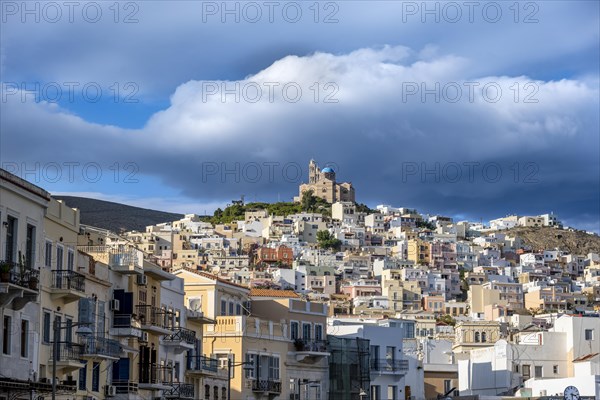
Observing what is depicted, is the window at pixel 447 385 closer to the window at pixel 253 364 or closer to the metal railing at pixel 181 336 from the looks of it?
the window at pixel 253 364

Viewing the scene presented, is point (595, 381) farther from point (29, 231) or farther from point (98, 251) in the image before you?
point (29, 231)

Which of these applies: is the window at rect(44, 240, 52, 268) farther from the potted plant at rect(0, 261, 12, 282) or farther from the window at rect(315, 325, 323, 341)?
the window at rect(315, 325, 323, 341)

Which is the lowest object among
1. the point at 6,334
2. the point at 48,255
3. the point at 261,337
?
the point at 6,334

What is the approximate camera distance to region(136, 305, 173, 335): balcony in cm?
6228

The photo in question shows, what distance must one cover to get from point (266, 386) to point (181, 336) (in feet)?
38.8

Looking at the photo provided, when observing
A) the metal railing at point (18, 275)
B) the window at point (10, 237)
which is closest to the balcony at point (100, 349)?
the metal railing at point (18, 275)

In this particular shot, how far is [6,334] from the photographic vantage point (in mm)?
46250

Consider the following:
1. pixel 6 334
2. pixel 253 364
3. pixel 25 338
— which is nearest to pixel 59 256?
pixel 25 338

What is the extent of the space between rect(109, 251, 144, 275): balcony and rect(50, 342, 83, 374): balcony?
7061 millimetres

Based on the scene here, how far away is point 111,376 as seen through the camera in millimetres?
58812

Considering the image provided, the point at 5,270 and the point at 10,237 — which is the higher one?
the point at 10,237

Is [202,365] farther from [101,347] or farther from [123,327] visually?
[101,347]

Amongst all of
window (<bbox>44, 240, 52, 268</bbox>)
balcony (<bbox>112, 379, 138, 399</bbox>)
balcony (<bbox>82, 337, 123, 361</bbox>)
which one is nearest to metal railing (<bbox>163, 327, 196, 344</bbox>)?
balcony (<bbox>112, 379, 138, 399</bbox>)

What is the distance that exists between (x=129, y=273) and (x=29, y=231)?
41.4ft
